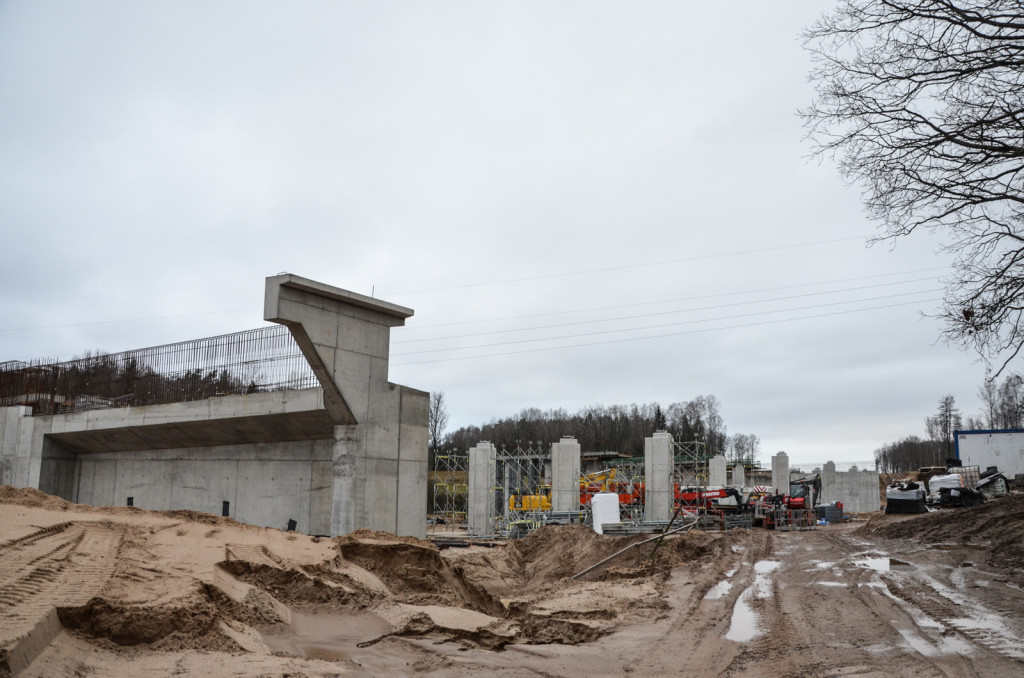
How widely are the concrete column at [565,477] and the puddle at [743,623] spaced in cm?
1758

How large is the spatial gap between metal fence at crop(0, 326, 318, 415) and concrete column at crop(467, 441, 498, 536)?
48.3ft

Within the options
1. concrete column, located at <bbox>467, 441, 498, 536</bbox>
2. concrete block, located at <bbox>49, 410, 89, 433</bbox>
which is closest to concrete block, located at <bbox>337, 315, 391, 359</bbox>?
concrete block, located at <bbox>49, 410, 89, 433</bbox>

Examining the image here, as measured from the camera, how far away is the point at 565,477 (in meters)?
30.4

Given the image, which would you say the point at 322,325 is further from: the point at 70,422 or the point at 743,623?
the point at 70,422

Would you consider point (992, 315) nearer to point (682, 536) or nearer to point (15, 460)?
point (682, 536)

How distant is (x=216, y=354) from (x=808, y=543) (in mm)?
16841

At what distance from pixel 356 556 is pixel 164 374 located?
11682mm

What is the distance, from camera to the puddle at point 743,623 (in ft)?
32.3

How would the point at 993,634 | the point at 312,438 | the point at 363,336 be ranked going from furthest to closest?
the point at 312,438, the point at 363,336, the point at 993,634

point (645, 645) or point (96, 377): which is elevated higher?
point (96, 377)

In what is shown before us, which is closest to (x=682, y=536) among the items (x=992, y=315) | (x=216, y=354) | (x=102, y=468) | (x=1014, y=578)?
(x=1014, y=578)

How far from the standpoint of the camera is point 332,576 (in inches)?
418

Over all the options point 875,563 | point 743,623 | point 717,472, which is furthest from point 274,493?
point 717,472

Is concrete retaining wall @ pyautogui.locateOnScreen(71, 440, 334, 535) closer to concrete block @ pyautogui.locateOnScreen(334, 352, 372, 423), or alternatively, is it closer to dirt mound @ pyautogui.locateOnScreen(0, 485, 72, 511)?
concrete block @ pyautogui.locateOnScreen(334, 352, 372, 423)
